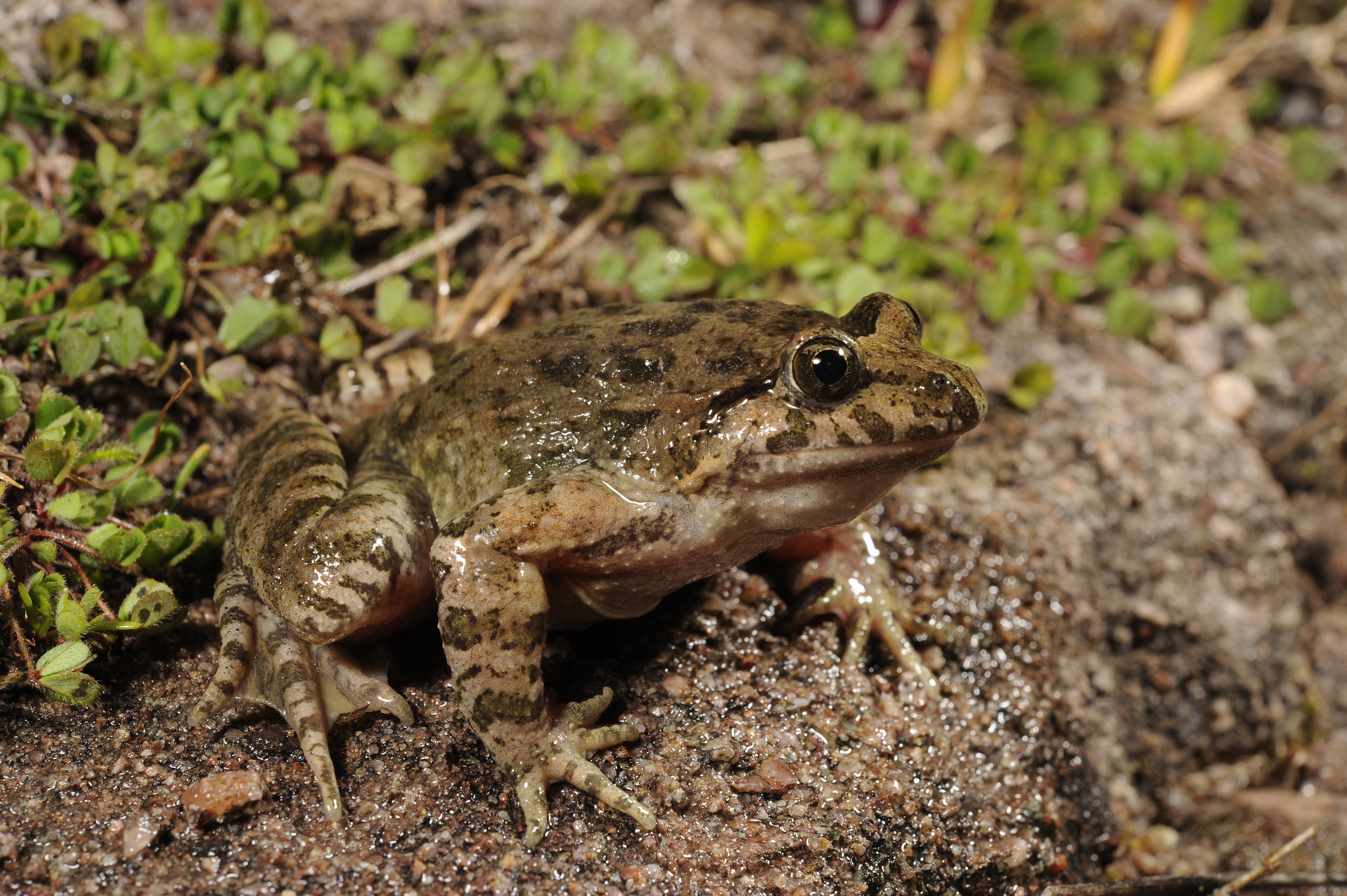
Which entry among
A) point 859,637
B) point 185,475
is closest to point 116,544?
point 185,475

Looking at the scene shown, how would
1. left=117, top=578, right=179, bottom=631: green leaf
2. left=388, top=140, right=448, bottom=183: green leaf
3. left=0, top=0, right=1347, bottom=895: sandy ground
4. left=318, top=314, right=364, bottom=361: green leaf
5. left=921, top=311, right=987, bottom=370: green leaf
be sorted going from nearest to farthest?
left=0, top=0, right=1347, bottom=895: sandy ground < left=117, top=578, right=179, bottom=631: green leaf < left=318, top=314, right=364, bottom=361: green leaf < left=388, top=140, right=448, bottom=183: green leaf < left=921, top=311, right=987, bottom=370: green leaf

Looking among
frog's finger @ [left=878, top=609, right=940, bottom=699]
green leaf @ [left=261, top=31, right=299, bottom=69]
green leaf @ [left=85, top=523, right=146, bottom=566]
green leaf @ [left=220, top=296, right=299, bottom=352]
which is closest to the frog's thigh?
green leaf @ [left=85, top=523, right=146, bottom=566]

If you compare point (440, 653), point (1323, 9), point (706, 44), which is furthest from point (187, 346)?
point (1323, 9)

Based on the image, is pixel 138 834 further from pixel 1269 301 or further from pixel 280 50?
pixel 1269 301

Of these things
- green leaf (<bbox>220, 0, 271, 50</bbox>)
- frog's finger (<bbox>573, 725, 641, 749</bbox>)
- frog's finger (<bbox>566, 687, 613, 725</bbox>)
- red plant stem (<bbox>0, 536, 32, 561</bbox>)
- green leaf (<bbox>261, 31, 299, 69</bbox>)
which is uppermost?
green leaf (<bbox>220, 0, 271, 50</bbox>)

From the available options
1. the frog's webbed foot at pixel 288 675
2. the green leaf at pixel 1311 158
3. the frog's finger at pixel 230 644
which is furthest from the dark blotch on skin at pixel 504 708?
the green leaf at pixel 1311 158

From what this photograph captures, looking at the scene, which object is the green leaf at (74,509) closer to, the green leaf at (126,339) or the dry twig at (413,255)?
the green leaf at (126,339)

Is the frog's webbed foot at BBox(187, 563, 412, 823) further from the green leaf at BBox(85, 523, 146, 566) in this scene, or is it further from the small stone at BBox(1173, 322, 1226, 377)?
the small stone at BBox(1173, 322, 1226, 377)
